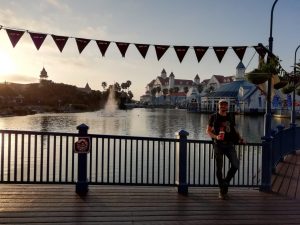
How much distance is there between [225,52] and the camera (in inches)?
484

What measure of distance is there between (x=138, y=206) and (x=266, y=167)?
3617mm

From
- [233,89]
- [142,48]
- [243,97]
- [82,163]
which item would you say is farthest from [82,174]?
[233,89]

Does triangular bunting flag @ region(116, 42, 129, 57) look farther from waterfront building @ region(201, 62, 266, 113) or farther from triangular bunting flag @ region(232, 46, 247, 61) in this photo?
waterfront building @ region(201, 62, 266, 113)

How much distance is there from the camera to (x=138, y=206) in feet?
24.0

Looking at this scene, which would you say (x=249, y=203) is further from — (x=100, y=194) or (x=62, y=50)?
(x=62, y=50)

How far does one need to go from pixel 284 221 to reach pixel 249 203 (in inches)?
52.2

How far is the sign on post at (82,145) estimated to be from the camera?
26.9ft

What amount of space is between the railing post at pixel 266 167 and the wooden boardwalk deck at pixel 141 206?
0.26 meters

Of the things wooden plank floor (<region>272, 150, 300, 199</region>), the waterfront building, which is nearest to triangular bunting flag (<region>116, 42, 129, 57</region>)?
wooden plank floor (<region>272, 150, 300, 199</region>)

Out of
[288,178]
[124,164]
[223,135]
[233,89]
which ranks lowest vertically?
[124,164]

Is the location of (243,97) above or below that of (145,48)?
above

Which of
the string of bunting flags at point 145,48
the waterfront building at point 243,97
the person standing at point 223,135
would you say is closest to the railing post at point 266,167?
the person standing at point 223,135

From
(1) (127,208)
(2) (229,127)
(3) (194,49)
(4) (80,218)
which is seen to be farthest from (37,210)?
(3) (194,49)

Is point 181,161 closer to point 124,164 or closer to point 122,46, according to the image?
point 122,46
